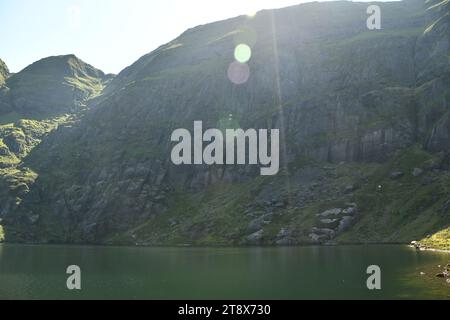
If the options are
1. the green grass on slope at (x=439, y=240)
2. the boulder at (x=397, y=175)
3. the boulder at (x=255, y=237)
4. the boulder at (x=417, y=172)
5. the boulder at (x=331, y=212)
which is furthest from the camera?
the boulder at (x=397, y=175)

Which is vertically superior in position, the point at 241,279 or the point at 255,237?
the point at 255,237

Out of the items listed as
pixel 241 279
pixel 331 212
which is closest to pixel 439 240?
pixel 331 212

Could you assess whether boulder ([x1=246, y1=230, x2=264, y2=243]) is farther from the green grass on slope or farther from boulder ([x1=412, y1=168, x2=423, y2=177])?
boulder ([x1=412, y1=168, x2=423, y2=177])

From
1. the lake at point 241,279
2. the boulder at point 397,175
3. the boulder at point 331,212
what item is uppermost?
the boulder at point 397,175

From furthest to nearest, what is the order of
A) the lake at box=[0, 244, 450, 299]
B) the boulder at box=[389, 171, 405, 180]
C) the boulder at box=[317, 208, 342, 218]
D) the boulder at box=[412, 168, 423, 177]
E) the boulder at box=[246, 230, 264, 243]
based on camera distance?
the boulder at box=[389, 171, 405, 180]
the boulder at box=[412, 168, 423, 177]
the boulder at box=[246, 230, 264, 243]
the boulder at box=[317, 208, 342, 218]
the lake at box=[0, 244, 450, 299]

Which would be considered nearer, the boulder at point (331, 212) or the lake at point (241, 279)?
the lake at point (241, 279)

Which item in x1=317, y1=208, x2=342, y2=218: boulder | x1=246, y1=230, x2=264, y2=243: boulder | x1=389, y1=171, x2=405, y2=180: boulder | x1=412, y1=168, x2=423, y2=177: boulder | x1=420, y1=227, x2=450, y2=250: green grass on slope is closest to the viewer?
x1=420, y1=227, x2=450, y2=250: green grass on slope

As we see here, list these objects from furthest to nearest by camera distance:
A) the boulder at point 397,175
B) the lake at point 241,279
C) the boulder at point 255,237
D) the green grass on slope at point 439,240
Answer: the boulder at point 397,175, the boulder at point 255,237, the green grass on slope at point 439,240, the lake at point 241,279

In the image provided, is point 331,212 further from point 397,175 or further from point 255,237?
point 397,175

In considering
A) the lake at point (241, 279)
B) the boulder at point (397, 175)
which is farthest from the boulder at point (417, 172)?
the lake at point (241, 279)

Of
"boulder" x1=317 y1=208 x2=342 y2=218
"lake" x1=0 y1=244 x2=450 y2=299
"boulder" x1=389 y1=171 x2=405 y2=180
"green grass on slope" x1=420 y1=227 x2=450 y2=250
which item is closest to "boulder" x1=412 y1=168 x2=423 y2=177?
"boulder" x1=389 y1=171 x2=405 y2=180

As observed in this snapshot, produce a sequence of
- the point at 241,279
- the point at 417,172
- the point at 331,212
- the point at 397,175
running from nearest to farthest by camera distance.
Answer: the point at 241,279
the point at 331,212
the point at 417,172
the point at 397,175

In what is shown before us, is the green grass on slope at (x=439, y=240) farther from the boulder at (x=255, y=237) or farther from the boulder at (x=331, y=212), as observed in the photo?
the boulder at (x=255, y=237)

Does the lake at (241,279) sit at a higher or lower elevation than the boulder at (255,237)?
lower
